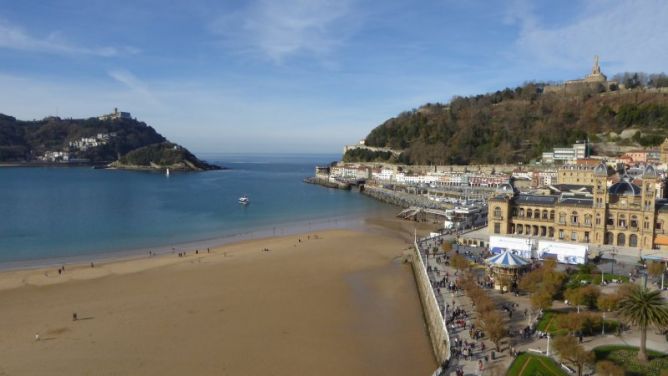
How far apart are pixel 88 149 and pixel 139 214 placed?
143m

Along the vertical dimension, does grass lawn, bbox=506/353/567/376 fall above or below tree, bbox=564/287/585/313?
below

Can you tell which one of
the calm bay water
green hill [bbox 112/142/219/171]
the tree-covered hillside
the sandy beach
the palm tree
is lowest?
the sandy beach

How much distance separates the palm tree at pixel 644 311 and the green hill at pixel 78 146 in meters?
147

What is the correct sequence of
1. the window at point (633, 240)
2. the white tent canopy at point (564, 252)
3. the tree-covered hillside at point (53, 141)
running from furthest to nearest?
the tree-covered hillside at point (53, 141)
the window at point (633, 240)
the white tent canopy at point (564, 252)

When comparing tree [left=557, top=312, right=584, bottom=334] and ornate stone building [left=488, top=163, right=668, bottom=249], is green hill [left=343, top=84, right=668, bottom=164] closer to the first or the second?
ornate stone building [left=488, top=163, right=668, bottom=249]

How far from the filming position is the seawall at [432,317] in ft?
58.5

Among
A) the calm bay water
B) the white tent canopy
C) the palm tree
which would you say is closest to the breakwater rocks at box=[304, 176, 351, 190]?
the calm bay water

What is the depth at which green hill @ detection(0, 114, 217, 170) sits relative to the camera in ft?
521

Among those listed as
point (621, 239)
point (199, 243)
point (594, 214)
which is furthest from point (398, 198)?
point (621, 239)

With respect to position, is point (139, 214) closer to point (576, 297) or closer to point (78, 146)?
point (576, 297)

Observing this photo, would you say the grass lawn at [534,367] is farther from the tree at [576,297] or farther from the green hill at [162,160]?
the green hill at [162,160]

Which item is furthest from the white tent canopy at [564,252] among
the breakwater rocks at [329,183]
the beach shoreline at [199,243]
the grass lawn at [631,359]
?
the breakwater rocks at [329,183]

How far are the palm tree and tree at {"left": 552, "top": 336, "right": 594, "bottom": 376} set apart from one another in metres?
2.23

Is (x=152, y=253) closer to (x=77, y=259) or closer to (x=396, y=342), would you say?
(x=77, y=259)
